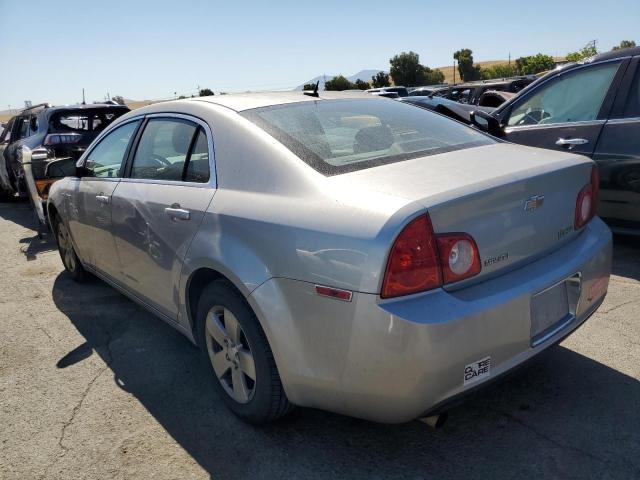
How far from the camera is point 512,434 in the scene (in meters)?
2.54

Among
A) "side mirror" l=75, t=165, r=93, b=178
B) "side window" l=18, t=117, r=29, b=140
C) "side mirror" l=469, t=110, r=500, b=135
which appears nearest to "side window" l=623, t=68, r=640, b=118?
"side mirror" l=469, t=110, r=500, b=135

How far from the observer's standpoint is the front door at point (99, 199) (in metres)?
3.80

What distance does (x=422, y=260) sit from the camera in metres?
2.04

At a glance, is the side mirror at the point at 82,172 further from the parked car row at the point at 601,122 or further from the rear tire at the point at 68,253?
the parked car row at the point at 601,122

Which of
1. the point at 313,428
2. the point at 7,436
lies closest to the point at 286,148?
the point at 313,428

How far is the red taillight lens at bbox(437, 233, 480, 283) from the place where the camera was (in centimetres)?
208

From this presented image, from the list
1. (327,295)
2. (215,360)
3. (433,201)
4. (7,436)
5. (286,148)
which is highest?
(286,148)

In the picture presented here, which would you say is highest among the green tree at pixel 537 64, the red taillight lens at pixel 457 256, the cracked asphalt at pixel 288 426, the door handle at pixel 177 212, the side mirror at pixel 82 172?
the green tree at pixel 537 64

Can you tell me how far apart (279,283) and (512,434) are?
1263 millimetres

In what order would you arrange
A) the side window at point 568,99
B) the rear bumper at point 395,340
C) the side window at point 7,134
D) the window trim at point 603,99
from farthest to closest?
1. the side window at point 7,134
2. the side window at point 568,99
3. the window trim at point 603,99
4. the rear bumper at point 395,340

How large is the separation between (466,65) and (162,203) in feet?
302

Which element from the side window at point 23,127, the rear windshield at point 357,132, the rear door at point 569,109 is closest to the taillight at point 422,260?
the rear windshield at point 357,132

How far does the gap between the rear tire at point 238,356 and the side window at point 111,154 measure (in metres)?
1.45

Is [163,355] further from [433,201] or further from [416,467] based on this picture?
[433,201]
